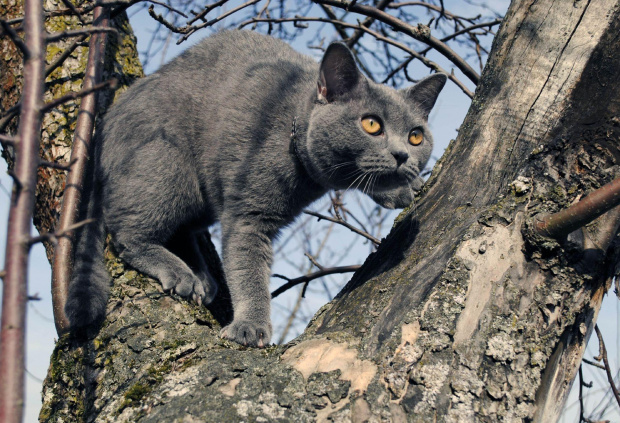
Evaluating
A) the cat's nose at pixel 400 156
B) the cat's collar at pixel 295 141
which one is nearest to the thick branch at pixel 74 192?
the cat's collar at pixel 295 141

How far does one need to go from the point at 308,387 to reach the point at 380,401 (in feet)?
0.64

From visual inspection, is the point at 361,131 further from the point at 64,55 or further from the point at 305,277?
the point at 64,55

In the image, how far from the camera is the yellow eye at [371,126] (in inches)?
88.3

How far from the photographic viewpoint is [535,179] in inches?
67.3

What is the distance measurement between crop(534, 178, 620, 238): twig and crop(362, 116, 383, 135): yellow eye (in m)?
0.84

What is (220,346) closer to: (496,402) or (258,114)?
(496,402)

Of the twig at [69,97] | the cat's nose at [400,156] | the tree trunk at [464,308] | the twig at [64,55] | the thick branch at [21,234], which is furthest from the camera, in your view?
the cat's nose at [400,156]

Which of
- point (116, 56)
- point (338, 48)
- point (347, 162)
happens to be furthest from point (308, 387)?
point (116, 56)

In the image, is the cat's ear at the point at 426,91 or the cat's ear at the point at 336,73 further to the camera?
the cat's ear at the point at 426,91

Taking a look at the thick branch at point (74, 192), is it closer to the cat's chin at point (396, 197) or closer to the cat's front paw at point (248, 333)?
the cat's front paw at point (248, 333)

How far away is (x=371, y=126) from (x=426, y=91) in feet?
1.39

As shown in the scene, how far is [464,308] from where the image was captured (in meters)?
1.51

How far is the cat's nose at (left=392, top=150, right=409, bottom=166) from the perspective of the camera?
2129 millimetres

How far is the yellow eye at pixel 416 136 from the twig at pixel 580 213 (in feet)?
2.89
